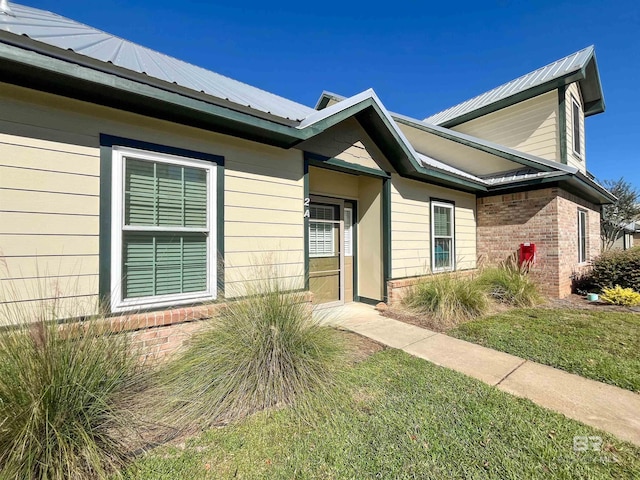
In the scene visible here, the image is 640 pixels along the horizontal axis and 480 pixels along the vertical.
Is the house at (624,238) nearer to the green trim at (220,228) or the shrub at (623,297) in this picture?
the shrub at (623,297)

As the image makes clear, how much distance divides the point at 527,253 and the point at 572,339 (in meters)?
4.20

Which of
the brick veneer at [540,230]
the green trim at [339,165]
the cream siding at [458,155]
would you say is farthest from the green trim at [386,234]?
the brick veneer at [540,230]

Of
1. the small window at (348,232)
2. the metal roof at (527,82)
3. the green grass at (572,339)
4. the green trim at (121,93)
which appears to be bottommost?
the green grass at (572,339)

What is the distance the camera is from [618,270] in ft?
26.3

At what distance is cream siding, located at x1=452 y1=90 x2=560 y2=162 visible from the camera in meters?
9.10

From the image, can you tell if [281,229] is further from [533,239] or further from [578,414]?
[533,239]

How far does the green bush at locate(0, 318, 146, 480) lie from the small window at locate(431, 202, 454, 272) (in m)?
7.18

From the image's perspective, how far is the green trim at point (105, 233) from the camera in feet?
10.8

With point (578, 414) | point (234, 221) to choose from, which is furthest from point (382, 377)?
point (234, 221)

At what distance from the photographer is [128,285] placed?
3.49 m

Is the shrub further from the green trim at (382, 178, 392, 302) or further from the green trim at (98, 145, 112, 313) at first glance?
the green trim at (98, 145, 112, 313)

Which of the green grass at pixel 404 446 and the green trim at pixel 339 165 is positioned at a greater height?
the green trim at pixel 339 165

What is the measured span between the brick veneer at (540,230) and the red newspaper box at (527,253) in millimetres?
136

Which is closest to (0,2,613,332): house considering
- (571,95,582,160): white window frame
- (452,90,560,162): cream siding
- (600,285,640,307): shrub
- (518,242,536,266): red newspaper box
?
(518,242,536,266): red newspaper box
